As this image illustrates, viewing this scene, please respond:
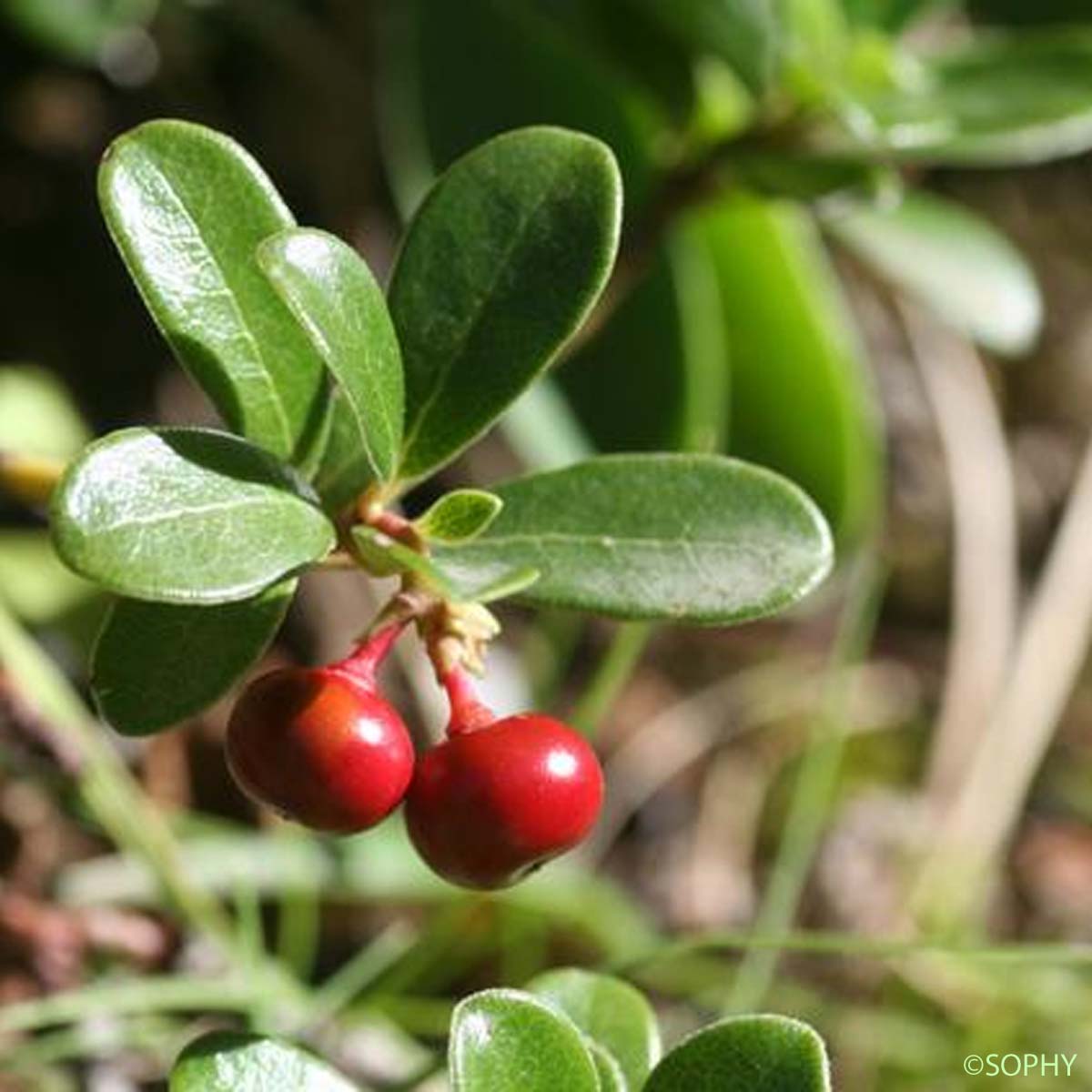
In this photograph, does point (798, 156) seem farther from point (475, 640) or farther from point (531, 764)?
point (531, 764)

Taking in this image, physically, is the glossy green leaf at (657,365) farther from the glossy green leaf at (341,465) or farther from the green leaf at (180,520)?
the green leaf at (180,520)

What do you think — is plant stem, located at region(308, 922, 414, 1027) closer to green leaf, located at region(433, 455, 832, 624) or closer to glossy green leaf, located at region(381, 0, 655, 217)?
green leaf, located at region(433, 455, 832, 624)

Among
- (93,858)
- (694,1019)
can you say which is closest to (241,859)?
(93,858)

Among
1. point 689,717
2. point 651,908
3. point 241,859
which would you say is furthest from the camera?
point 689,717

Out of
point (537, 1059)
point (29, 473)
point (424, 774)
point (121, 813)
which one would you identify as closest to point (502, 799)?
point (424, 774)

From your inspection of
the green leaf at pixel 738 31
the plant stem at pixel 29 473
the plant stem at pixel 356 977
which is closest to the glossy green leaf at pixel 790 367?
the green leaf at pixel 738 31

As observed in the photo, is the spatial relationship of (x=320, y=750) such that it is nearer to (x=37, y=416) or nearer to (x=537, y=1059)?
(x=537, y=1059)
